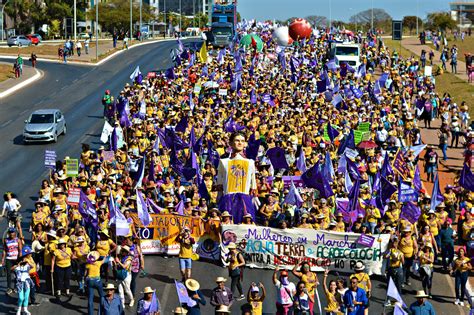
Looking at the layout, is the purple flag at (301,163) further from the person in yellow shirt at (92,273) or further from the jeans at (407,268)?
the person in yellow shirt at (92,273)

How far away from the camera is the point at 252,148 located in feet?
95.6

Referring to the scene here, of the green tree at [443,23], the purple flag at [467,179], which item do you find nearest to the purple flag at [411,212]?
the purple flag at [467,179]

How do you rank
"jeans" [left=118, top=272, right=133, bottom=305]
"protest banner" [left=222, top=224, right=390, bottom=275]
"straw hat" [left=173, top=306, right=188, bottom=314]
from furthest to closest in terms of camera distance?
"protest banner" [left=222, top=224, right=390, bottom=275] → "jeans" [left=118, top=272, right=133, bottom=305] → "straw hat" [left=173, top=306, right=188, bottom=314]

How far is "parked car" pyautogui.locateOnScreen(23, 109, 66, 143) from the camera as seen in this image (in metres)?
39.2

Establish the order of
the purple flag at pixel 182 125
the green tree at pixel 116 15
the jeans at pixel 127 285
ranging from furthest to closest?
the green tree at pixel 116 15 < the purple flag at pixel 182 125 < the jeans at pixel 127 285

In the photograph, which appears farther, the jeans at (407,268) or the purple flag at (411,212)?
the purple flag at (411,212)

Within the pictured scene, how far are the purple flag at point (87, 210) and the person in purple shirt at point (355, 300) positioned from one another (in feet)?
25.0

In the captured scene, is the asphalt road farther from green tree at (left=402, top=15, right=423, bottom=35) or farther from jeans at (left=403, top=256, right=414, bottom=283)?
green tree at (left=402, top=15, right=423, bottom=35)

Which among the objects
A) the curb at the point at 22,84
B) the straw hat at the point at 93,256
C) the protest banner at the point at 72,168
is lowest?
the straw hat at the point at 93,256

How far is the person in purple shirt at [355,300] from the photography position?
16969mm

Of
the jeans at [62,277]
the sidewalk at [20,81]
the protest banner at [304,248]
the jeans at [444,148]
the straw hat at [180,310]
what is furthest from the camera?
the sidewalk at [20,81]

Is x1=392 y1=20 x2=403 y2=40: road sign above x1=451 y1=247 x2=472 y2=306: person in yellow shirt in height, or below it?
above

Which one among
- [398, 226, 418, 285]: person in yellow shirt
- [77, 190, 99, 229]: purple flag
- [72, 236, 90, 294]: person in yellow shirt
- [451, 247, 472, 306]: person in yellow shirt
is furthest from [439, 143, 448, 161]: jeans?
[72, 236, 90, 294]: person in yellow shirt

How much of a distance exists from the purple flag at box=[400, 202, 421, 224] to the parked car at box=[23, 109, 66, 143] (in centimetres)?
2044
